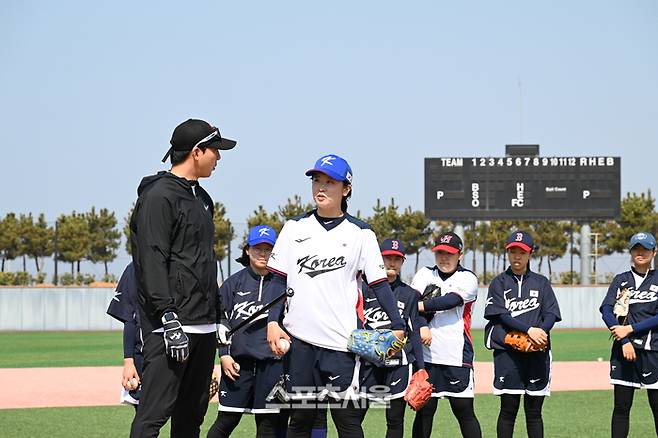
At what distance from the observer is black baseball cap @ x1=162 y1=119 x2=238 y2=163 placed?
5727mm

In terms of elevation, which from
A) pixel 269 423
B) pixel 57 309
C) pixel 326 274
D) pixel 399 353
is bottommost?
pixel 57 309

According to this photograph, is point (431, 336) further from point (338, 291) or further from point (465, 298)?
point (338, 291)

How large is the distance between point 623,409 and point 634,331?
2.34 feet

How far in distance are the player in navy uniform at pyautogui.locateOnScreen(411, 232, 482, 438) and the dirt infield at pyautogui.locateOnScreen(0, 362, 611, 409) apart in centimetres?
624

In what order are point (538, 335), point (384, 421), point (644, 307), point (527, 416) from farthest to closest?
point (384, 421) < point (644, 307) < point (527, 416) < point (538, 335)

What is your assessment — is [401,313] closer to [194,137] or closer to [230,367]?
[230,367]

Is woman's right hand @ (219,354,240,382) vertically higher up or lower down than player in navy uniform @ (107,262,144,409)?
lower down

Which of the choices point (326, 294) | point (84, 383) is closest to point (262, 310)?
point (326, 294)

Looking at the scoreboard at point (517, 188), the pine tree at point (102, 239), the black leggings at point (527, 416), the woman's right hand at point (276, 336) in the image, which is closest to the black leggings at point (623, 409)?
the black leggings at point (527, 416)

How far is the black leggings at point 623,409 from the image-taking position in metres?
9.16

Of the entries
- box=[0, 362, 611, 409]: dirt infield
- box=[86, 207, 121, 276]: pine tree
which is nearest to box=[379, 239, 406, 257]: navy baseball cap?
box=[0, 362, 611, 409]: dirt infield

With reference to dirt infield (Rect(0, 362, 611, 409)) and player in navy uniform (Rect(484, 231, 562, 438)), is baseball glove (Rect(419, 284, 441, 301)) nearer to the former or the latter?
player in navy uniform (Rect(484, 231, 562, 438))

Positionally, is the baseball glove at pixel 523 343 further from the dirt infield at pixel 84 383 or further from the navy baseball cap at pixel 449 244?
the dirt infield at pixel 84 383

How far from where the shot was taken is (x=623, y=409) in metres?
9.23
